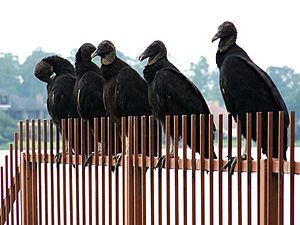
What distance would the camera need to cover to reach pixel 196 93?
5980 millimetres

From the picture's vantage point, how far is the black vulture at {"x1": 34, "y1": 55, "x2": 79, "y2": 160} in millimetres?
7379

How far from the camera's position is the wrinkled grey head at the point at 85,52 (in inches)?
277

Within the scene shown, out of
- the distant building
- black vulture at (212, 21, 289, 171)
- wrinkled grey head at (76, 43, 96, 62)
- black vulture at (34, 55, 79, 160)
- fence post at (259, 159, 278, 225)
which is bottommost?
fence post at (259, 159, 278, 225)

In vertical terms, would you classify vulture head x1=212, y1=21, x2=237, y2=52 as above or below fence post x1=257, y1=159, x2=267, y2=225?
above

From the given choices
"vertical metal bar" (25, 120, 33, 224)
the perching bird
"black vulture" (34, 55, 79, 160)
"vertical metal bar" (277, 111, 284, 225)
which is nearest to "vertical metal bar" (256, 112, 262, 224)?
"vertical metal bar" (277, 111, 284, 225)

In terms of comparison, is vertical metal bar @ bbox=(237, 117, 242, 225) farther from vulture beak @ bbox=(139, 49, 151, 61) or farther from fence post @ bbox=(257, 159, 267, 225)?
vulture beak @ bbox=(139, 49, 151, 61)

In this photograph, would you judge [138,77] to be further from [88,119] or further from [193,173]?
[193,173]

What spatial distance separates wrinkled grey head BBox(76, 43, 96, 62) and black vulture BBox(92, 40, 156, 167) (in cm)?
33

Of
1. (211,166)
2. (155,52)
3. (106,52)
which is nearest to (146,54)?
(155,52)

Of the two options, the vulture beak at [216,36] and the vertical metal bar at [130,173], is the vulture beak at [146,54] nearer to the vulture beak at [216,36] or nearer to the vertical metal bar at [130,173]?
the vertical metal bar at [130,173]

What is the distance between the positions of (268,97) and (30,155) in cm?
319

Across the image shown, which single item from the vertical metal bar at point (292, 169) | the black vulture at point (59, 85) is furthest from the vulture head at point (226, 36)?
the black vulture at point (59, 85)

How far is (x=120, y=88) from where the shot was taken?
643cm

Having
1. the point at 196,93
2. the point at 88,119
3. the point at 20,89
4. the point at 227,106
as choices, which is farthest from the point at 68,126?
the point at 20,89
